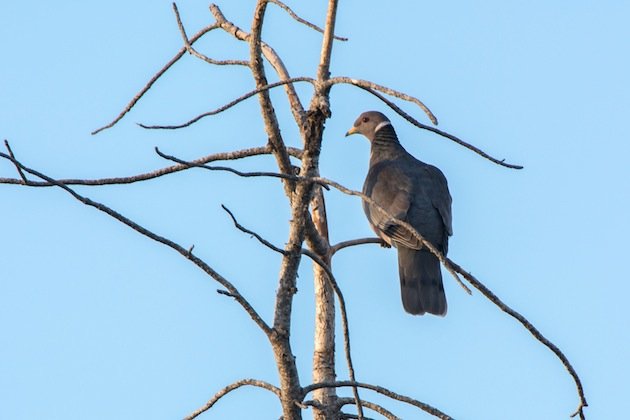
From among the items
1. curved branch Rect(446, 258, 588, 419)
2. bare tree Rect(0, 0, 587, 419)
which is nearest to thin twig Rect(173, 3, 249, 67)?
bare tree Rect(0, 0, 587, 419)

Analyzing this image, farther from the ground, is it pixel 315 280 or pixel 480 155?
pixel 315 280

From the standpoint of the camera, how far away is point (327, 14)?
385 cm

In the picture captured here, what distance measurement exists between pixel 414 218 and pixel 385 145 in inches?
43.3

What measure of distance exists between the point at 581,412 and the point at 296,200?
1.30 meters

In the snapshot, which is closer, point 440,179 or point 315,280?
point 315,280

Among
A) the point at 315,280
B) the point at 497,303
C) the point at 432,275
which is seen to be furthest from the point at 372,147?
the point at 497,303

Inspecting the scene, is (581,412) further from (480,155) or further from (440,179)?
(440,179)

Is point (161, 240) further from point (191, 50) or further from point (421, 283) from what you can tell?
point (421, 283)

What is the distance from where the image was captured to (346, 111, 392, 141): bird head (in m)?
8.18

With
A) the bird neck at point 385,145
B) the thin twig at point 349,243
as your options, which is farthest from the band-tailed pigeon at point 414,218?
the thin twig at point 349,243

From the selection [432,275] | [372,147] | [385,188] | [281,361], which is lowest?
[281,361]

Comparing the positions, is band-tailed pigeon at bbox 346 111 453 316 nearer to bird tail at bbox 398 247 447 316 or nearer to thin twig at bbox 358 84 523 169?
→ bird tail at bbox 398 247 447 316

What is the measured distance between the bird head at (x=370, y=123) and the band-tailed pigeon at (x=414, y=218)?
20.6 inches

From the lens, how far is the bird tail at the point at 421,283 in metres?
6.79
